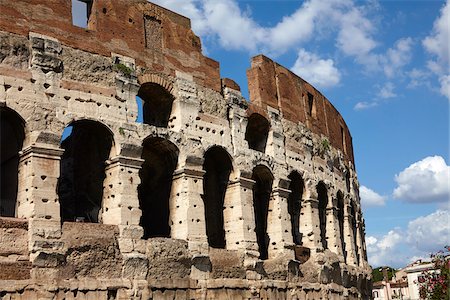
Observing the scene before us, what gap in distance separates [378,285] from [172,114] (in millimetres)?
40020

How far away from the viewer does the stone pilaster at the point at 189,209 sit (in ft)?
45.6

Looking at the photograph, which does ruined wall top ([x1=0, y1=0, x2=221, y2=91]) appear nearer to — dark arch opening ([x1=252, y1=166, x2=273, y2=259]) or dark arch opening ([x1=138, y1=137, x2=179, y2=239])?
dark arch opening ([x1=138, y1=137, x2=179, y2=239])

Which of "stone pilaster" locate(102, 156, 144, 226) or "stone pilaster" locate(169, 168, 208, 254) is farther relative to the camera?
"stone pilaster" locate(169, 168, 208, 254)

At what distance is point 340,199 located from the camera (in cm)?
2173

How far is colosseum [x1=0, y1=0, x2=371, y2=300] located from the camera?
11.9 metres

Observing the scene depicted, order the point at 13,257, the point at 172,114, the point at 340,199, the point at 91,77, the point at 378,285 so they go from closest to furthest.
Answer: the point at 13,257, the point at 91,77, the point at 172,114, the point at 340,199, the point at 378,285

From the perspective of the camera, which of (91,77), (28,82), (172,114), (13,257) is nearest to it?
(13,257)

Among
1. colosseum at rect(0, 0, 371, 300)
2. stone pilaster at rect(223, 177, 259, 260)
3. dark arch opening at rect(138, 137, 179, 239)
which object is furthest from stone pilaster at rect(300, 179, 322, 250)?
dark arch opening at rect(138, 137, 179, 239)

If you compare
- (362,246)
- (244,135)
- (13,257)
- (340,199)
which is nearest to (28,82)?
(13,257)

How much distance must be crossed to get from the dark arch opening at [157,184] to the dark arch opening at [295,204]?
4766 mm

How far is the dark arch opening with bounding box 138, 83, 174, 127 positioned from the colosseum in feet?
0.12

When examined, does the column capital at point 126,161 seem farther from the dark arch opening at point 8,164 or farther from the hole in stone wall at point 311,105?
the hole in stone wall at point 311,105

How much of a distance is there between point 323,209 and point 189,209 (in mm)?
7619

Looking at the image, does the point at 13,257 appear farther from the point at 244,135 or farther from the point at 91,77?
the point at 244,135
